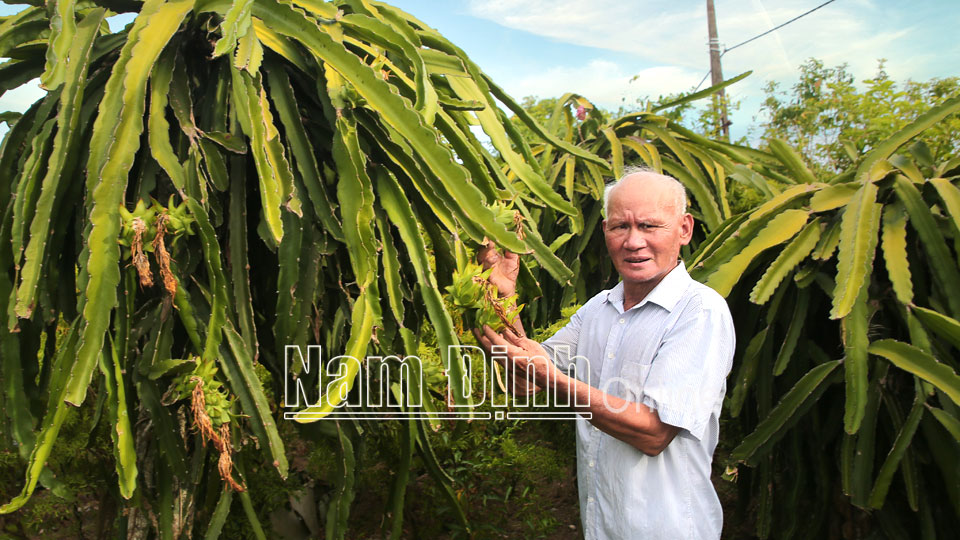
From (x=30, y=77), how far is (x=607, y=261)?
94.0 inches

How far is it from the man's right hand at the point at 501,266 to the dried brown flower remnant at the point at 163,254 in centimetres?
60

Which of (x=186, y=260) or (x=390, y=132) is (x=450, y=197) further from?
(x=186, y=260)

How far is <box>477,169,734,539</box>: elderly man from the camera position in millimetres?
1427

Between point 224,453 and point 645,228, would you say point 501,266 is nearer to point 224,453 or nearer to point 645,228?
point 645,228

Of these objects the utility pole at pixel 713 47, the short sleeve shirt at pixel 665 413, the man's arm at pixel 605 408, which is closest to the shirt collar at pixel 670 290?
the short sleeve shirt at pixel 665 413

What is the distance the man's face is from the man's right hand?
0.69 feet

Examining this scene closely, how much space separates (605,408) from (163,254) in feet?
2.78

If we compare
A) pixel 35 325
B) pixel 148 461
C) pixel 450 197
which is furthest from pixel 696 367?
pixel 35 325

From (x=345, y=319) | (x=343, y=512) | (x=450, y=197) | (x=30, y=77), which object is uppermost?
(x=30, y=77)

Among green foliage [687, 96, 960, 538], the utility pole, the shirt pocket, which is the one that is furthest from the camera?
the utility pole

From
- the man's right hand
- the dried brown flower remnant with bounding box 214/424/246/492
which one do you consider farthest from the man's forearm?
the dried brown flower remnant with bounding box 214/424/246/492

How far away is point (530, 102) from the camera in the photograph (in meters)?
8.55

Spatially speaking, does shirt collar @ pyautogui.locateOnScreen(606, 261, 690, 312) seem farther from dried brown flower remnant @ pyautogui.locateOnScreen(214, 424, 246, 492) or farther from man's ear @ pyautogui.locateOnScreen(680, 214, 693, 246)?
dried brown flower remnant @ pyautogui.locateOnScreen(214, 424, 246, 492)

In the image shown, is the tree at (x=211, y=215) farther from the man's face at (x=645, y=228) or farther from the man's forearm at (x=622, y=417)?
the man's forearm at (x=622, y=417)
